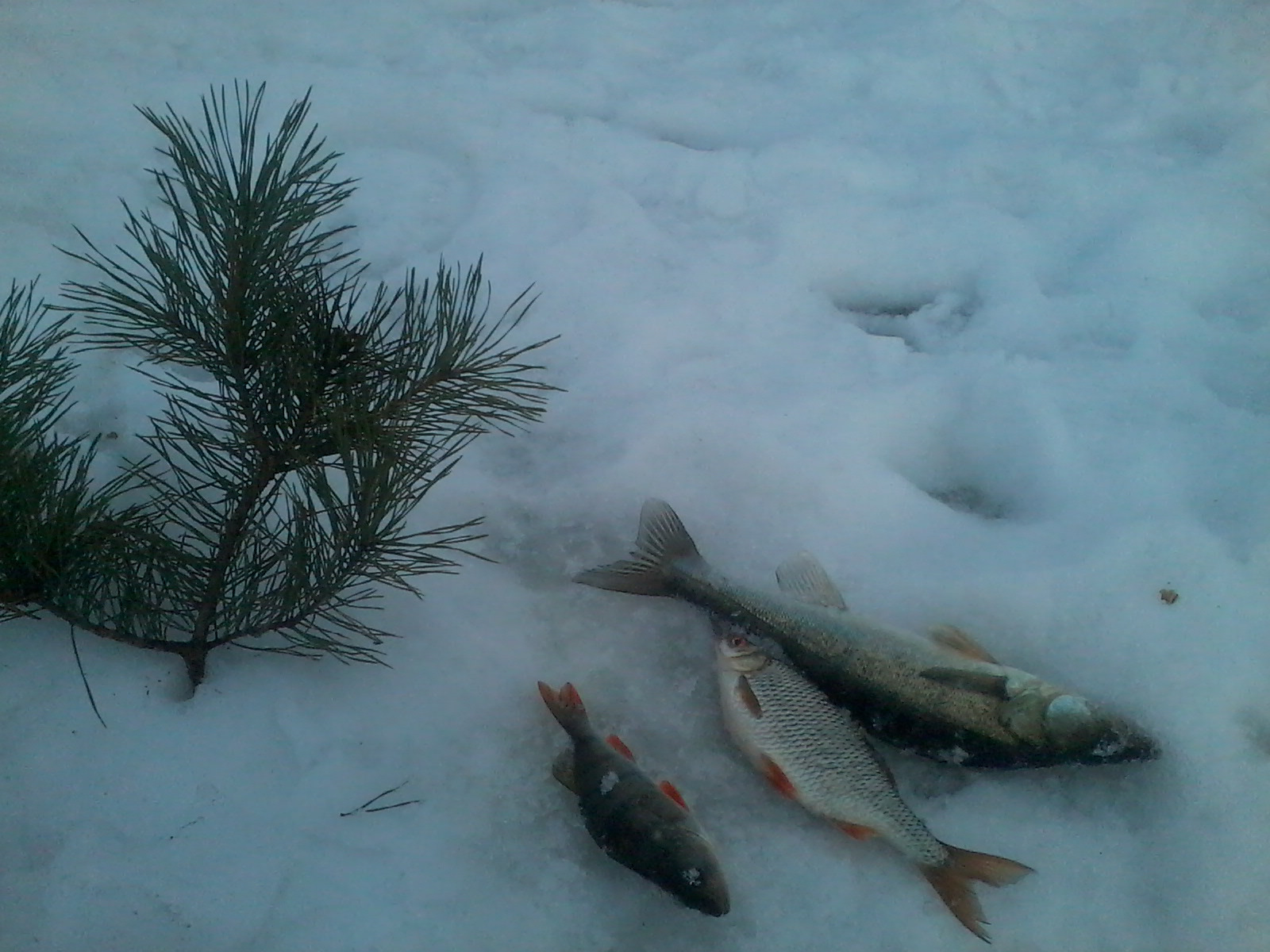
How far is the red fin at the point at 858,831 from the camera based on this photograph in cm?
193

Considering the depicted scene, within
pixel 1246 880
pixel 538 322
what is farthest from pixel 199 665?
pixel 1246 880

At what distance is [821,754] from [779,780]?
114mm

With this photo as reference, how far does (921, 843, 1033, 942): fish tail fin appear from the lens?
185 centimetres

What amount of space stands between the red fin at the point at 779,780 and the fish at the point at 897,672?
26cm

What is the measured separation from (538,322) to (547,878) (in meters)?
1.68

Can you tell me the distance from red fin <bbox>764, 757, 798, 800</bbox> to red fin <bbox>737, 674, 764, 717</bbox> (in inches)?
4.2

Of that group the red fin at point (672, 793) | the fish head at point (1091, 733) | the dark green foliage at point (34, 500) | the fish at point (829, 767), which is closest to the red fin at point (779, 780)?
the fish at point (829, 767)

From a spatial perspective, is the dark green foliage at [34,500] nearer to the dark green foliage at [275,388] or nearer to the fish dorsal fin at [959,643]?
the dark green foliage at [275,388]

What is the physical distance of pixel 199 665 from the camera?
1971mm

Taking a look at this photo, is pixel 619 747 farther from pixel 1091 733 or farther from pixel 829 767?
pixel 1091 733

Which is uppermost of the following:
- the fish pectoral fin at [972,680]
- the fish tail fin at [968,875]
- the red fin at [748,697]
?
the fish pectoral fin at [972,680]

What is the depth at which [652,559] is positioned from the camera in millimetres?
2281

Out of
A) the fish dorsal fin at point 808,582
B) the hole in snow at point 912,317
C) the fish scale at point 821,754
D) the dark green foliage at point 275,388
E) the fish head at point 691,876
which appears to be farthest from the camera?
the hole in snow at point 912,317

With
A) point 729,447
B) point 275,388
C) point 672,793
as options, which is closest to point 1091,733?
point 672,793
